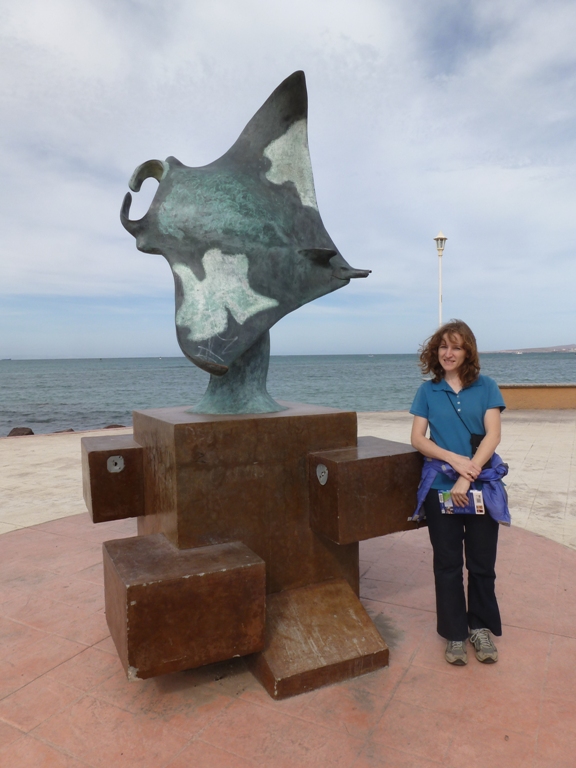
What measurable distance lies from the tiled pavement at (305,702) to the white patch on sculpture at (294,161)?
2800 millimetres

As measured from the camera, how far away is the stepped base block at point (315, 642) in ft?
8.62

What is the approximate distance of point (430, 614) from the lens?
11.2 feet

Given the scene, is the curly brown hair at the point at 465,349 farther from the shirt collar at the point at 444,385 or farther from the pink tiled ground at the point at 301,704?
the pink tiled ground at the point at 301,704

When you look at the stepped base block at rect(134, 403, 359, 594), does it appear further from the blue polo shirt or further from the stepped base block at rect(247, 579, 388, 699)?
the blue polo shirt

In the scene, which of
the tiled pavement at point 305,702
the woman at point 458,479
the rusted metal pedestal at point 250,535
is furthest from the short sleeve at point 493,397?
the tiled pavement at point 305,702

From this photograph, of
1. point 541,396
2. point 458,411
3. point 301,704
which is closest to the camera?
point 301,704

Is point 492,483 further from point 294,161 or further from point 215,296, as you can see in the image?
point 294,161

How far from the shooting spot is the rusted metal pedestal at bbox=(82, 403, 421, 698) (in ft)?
7.79

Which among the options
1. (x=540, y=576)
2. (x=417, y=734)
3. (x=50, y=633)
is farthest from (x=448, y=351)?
(x=50, y=633)

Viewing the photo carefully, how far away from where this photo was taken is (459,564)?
Result: 2854 mm

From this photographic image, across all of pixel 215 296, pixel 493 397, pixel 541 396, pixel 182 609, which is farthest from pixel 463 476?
pixel 541 396

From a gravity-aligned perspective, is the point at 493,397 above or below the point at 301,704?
above

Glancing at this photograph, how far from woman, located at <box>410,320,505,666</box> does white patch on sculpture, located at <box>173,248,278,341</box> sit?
114 cm

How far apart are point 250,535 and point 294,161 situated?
8.05 ft
